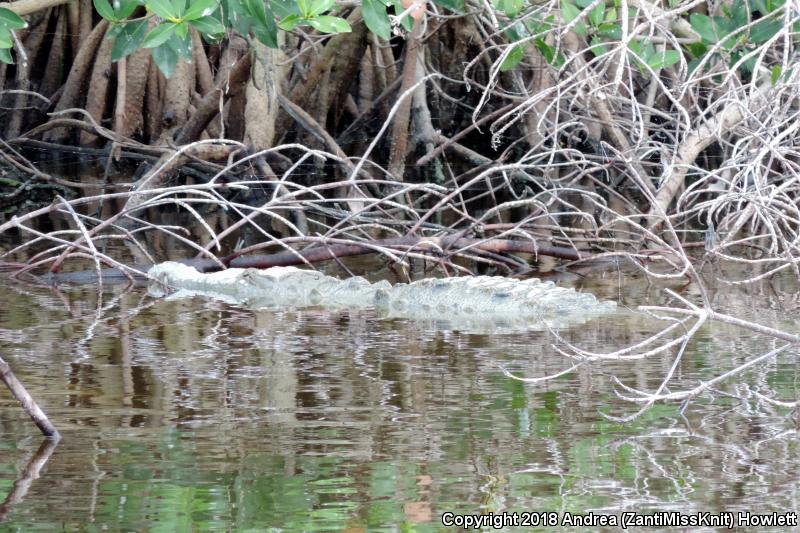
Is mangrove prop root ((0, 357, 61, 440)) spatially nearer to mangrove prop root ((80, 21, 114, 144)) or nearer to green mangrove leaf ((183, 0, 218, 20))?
green mangrove leaf ((183, 0, 218, 20))

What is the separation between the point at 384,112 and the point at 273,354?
6.03 metres

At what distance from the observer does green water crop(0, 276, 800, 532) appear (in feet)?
8.29

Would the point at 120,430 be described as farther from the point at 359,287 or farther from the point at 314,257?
the point at 314,257

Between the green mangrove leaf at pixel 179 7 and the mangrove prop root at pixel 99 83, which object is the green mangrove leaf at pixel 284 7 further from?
the mangrove prop root at pixel 99 83

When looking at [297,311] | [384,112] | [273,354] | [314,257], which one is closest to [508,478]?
[273,354]

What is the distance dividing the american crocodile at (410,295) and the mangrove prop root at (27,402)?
194cm

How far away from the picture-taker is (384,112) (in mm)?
9969

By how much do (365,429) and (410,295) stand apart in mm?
2004

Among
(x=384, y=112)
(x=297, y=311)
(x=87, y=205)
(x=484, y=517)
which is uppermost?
(x=384, y=112)

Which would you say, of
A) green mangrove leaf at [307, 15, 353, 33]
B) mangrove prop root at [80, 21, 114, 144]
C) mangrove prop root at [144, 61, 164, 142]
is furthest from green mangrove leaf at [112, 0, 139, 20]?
mangrove prop root at [80, 21, 114, 144]

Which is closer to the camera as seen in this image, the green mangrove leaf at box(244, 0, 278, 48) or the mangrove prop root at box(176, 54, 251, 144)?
the green mangrove leaf at box(244, 0, 278, 48)

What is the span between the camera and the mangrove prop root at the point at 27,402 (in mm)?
2879

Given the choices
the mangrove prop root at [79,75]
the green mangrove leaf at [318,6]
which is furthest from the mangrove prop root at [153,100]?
the green mangrove leaf at [318,6]

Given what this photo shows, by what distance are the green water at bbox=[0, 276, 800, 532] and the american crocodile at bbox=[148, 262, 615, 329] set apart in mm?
240
